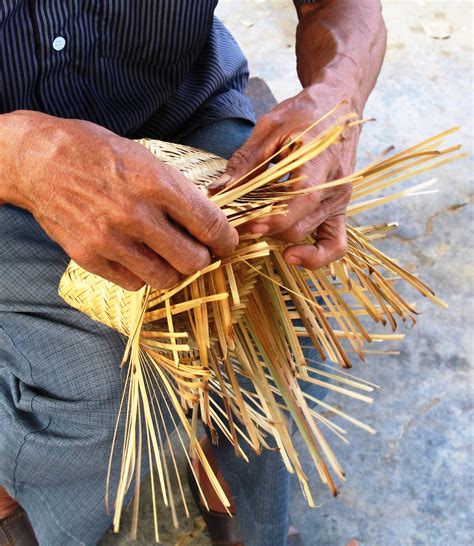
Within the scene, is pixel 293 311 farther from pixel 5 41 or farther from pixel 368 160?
pixel 368 160

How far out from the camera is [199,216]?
884 mm

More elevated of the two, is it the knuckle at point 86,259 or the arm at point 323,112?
the knuckle at point 86,259

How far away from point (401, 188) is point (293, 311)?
4.52 feet

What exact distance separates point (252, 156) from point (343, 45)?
1.16 ft

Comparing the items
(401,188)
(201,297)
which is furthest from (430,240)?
(201,297)

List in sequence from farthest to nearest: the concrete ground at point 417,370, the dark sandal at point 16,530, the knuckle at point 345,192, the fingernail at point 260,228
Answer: the concrete ground at point 417,370 → the dark sandal at point 16,530 → the knuckle at point 345,192 → the fingernail at point 260,228

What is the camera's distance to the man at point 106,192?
0.90 m

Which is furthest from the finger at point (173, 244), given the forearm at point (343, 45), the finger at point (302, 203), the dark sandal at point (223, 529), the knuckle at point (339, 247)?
the dark sandal at point (223, 529)

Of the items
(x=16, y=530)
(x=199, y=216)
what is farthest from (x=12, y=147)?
(x=16, y=530)

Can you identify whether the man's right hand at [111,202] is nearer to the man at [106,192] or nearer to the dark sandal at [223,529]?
the man at [106,192]

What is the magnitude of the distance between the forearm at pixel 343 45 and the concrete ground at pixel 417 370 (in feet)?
2.73

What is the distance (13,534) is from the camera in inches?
58.3

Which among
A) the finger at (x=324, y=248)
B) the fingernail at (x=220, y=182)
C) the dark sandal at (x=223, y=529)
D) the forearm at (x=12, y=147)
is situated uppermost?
the forearm at (x=12, y=147)

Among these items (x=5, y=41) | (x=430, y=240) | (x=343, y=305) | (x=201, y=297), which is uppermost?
(x=5, y=41)
